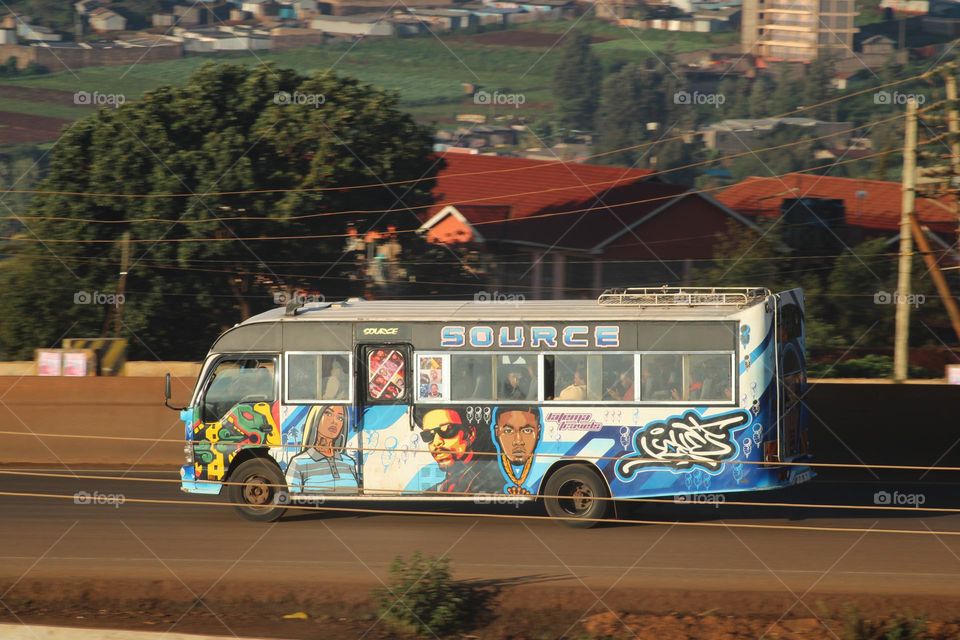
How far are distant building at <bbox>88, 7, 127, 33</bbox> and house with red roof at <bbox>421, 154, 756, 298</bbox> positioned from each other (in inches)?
2219

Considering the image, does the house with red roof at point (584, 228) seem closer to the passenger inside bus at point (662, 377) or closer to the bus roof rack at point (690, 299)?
the bus roof rack at point (690, 299)

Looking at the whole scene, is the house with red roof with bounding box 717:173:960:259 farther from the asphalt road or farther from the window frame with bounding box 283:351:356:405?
the window frame with bounding box 283:351:356:405

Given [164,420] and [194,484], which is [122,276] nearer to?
[164,420]

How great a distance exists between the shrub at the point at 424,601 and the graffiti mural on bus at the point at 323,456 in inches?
125

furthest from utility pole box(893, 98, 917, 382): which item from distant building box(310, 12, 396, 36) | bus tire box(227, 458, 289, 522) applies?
distant building box(310, 12, 396, 36)

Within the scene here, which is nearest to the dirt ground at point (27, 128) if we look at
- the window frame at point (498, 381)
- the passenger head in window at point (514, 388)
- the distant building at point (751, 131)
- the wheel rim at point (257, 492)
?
the distant building at point (751, 131)

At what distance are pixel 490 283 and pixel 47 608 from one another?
2692cm

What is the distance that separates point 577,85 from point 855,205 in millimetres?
47621

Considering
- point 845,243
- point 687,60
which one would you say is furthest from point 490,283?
point 687,60

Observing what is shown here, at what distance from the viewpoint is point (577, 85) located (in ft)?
301

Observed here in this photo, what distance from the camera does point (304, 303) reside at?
14234mm

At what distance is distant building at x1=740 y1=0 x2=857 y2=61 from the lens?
343ft

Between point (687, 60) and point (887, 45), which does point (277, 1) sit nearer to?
point (687, 60)

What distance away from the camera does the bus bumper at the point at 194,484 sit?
45.3 ft
